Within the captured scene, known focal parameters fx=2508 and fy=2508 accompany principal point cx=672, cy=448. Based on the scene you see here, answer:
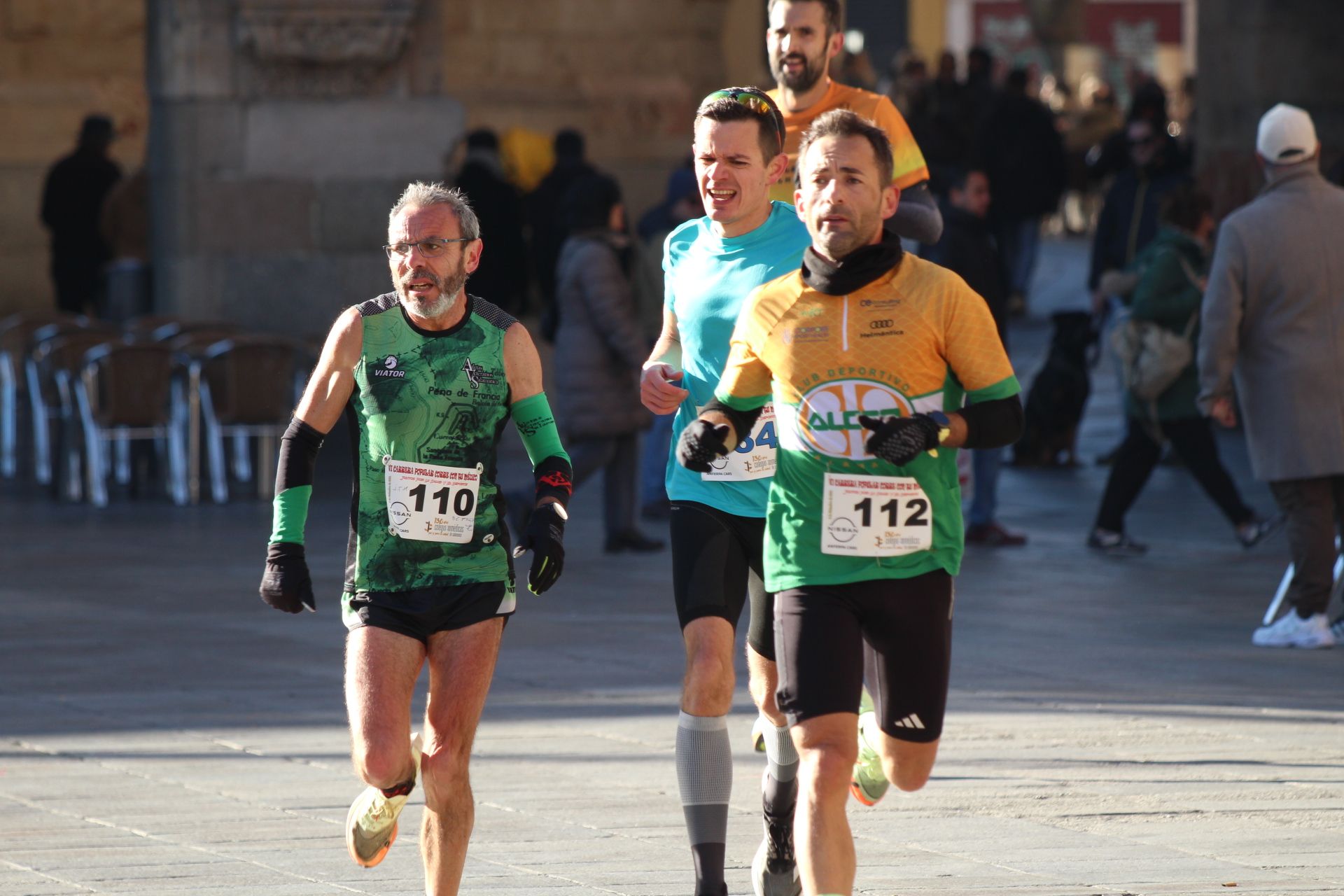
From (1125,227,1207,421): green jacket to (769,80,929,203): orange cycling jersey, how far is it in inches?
223

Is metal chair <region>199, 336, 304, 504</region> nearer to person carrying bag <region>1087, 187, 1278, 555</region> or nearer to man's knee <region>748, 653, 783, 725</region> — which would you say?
person carrying bag <region>1087, 187, 1278, 555</region>

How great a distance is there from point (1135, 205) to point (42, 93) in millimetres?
12123

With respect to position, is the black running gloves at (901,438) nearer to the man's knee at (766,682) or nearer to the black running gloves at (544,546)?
the black running gloves at (544,546)

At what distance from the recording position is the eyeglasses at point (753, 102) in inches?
226

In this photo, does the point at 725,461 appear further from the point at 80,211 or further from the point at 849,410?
the point at 80,211

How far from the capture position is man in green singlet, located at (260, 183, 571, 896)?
5223mm

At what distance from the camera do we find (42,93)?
23547 mm

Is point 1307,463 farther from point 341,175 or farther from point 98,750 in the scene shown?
point 341,175

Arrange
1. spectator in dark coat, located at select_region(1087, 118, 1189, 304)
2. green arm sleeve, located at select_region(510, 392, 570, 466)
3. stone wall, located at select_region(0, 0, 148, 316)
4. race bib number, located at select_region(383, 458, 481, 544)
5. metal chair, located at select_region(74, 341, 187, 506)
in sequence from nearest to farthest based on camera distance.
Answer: race bib number, located at select_region(383, 458, 481, 544) → green arm sleeve, located at select_region(510, 392, 570, 466) → metal chair, located at select_region(74, 341, 187, 506) → spectator in dark coat, located at select_region(1087, 118, 1189, 304) → stone wall, located at select_region(0, 0, 148, 316)

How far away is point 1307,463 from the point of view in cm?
924

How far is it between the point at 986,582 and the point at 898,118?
5.08 m

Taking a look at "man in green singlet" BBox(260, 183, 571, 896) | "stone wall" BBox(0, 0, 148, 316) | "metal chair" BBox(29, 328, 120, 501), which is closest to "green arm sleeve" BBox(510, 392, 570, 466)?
"man in green singlet" BBox(260, 183, 571, 896)

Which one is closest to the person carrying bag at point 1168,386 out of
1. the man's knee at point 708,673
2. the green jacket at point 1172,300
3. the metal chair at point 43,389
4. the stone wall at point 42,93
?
the green jacket at point 1172,300

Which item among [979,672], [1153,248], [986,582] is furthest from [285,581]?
[1153,248]
